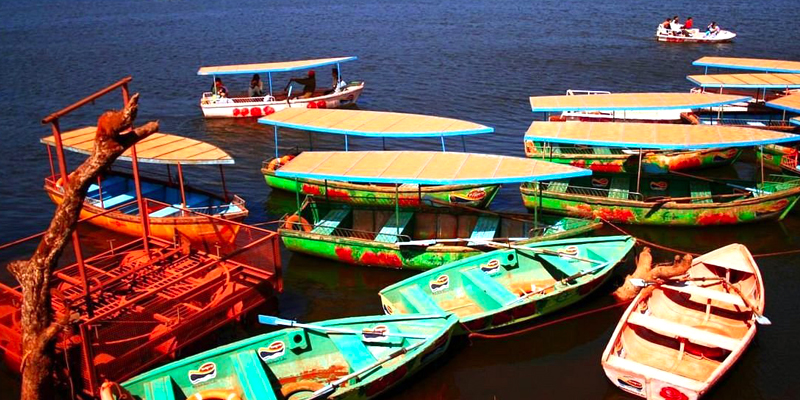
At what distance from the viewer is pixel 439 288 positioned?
54.4 feet

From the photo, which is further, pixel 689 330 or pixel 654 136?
pixel 654 136

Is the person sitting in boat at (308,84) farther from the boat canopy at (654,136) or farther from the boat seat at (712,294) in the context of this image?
the boat seat at (712,294)

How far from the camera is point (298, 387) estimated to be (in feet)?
44.4

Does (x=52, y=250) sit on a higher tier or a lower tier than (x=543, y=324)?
higher

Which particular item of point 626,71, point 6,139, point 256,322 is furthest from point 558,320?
point 626,71

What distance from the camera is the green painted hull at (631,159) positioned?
25.0 meters

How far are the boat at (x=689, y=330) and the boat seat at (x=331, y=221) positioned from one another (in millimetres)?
8390

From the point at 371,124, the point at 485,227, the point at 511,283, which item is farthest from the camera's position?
the point at 371,124

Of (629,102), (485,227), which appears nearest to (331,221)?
(485,227)

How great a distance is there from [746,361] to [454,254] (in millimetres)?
7005

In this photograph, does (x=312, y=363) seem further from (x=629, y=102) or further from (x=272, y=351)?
(x=629, y=102)

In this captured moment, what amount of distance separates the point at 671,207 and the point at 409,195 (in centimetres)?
779

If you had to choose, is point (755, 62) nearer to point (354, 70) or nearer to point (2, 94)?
point (354, 70)

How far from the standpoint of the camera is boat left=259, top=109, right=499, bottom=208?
21.4 m
